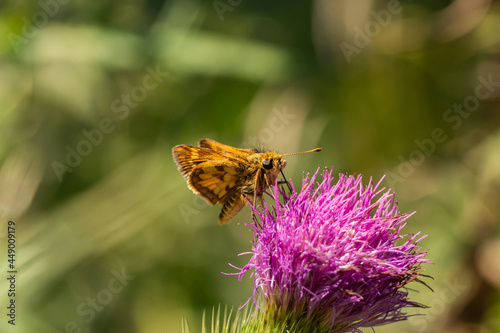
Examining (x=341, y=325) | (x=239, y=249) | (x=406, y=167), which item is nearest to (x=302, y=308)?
(x=341, y=325)

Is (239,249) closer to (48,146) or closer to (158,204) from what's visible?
(158,204)

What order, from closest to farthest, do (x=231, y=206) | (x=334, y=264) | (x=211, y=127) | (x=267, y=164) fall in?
(x=334, y=264) < (x=267, y=164) < (x=231, y=206) < (x=211, y=127)

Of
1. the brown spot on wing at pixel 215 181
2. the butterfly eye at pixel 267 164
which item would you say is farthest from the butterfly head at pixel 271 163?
the brown spot on wing at pixel 215 181

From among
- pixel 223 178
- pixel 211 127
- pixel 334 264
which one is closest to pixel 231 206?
pixel 223 178

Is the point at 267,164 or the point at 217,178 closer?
the point at 267,164

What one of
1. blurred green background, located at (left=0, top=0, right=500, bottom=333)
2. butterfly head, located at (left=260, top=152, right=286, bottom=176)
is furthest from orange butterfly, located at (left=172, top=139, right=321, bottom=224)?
blurred green background, located at (left=0, top=0, right=500, bottom=333)

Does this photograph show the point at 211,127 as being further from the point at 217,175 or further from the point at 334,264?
the point at 334,264

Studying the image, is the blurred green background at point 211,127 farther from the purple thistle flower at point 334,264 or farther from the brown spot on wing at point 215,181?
the purple thistle flower at point 334,264
